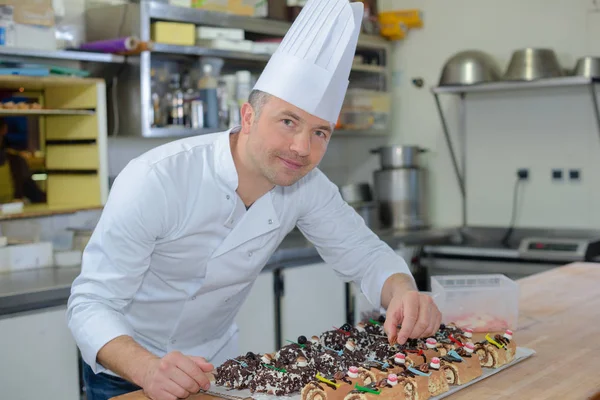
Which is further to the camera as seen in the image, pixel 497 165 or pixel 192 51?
pixel 497 165

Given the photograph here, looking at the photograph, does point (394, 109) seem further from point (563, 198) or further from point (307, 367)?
point (307, 367)

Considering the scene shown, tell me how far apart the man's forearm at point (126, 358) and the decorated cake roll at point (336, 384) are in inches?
12.5

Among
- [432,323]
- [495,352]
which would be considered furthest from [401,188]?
[495,352]

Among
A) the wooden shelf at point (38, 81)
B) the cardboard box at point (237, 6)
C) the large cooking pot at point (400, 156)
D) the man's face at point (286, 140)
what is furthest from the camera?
the large cooking pot at point (400, 156)

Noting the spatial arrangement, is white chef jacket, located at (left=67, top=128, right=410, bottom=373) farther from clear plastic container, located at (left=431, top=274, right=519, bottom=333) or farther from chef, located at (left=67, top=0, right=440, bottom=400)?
clear plastic container, located at (left=431, top=274, right=519, bottom=333)

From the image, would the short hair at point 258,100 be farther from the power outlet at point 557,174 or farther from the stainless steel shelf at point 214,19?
the power outlet at point 557,174

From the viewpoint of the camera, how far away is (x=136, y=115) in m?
3.56

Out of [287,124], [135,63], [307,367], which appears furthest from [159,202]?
[135,63]

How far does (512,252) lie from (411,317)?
7.84 ft

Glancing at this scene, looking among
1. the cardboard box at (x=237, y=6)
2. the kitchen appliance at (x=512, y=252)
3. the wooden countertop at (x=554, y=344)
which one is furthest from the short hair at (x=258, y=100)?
the kitchen appliance at (x=512, y=252)

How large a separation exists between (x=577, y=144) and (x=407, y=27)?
1.28 metres

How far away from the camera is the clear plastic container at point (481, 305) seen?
2094 millimetres

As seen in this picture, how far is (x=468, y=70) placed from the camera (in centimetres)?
427

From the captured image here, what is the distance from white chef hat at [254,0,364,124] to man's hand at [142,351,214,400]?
2.13ft
